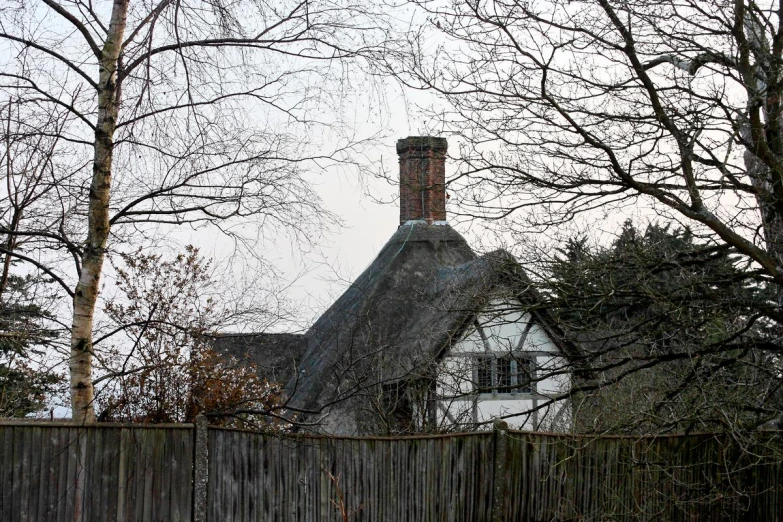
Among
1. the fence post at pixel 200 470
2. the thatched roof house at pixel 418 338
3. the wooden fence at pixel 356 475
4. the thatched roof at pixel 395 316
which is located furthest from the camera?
the thatched roof at pixel 395 316

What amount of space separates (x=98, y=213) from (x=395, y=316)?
10.1 meters

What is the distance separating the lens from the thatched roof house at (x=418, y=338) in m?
10.1

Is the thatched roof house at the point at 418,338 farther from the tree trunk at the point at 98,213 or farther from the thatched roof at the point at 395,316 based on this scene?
the tree trunk at the point at 98,213

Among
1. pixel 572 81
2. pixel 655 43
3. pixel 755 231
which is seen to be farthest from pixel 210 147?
pixel 755 231

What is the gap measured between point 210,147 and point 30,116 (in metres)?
1.41

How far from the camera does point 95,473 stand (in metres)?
7.51

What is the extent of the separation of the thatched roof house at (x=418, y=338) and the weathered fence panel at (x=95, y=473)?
236 cm

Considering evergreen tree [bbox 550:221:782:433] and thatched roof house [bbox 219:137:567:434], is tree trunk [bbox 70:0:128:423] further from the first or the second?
evergreen tree [bbox 550:221:782:433]

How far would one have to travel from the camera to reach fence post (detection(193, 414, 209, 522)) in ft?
24.9

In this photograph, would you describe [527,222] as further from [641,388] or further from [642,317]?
[641,388]

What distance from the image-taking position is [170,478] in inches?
300

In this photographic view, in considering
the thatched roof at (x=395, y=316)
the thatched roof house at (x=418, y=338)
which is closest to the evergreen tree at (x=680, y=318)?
the thatched roof house at (x=418, y=338)

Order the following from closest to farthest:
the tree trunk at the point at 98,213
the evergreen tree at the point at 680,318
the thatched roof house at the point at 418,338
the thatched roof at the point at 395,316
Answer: the tree trunk at the point at 98,213
the evergreen tree at the point at 680,318
the thatched roof house at the point at 418,338
the thatched roof at the point at 395,316

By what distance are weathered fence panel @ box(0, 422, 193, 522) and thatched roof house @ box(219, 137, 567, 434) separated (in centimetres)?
236
